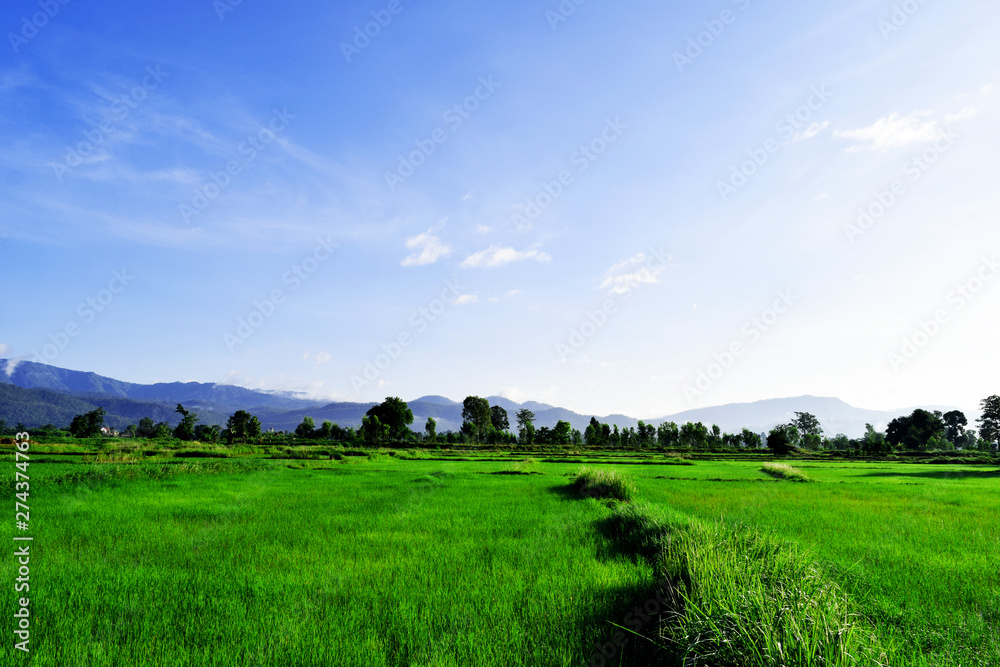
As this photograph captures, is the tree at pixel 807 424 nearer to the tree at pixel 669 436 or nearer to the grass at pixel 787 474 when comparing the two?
the tree at pixel 669 436

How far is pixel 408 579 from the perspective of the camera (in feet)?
25.0

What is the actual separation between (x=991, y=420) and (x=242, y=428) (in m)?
178

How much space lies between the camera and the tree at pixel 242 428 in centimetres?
8206

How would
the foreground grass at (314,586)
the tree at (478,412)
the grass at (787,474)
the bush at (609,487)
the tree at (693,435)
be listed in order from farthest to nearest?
the tree at (478,412), the tree at (693,435), the grass at (787,474), the bush at (609,487), the foreground grass at (314,586)

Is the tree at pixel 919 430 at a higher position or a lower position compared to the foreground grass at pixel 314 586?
higher

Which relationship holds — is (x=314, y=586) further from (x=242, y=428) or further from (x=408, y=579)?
(x=242, y=428)

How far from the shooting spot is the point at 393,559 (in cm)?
884

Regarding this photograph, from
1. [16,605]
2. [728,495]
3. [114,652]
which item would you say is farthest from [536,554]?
[728,495]

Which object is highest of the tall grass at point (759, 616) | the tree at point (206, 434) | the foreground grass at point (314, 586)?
the tall grass at point (759, 616)

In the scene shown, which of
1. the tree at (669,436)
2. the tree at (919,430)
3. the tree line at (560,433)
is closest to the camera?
the tree line at (560,433)

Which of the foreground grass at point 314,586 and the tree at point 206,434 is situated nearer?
the foreground grass at point 314,586

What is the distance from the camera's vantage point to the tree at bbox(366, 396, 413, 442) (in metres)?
102

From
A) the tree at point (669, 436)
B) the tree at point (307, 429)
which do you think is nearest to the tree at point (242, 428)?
the tree at point (307, 429)

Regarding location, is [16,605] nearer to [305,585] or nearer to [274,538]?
[305,585]
